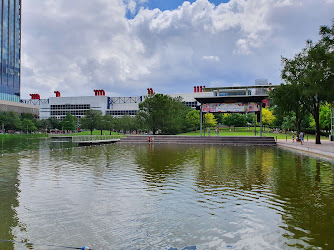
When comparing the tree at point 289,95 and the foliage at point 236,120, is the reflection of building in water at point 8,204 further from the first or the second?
the foliage at point 236,120

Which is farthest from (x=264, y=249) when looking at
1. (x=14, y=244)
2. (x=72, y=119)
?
(x=72, y=119)

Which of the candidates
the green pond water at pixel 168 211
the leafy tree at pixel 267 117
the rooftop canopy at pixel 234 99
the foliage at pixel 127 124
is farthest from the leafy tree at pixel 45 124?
the green pond water at pixel 168 211

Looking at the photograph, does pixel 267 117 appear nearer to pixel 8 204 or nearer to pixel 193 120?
pixel 193 120

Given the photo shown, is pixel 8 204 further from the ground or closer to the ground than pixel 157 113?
closer to the ground

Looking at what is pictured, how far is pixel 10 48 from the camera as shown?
100938 millimetres

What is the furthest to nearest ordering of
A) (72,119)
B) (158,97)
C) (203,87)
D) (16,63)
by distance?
(203,87)
(16,63)
(72,119)
(158,97)

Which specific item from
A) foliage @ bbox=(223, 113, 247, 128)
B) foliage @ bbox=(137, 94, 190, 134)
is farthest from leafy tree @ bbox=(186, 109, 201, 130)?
foliage @ bbox=(223, 113, 247, 128)

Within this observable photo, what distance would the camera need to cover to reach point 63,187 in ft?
35.9

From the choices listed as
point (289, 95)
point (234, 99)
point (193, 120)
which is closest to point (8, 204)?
point (289, 95)

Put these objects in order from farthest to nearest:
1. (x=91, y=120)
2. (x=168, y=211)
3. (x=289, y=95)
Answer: (x=91, y=120) → (x=289, y=95) → (x=168, y=211)

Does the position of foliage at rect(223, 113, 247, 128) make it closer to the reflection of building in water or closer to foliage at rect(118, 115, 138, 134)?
foliage at rect(118, 115, 138, 134)

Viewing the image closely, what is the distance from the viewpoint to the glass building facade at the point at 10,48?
9731 centimetres

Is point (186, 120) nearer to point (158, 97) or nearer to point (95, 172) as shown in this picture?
point (158, 97)

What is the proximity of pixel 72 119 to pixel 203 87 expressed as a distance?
5545cm
